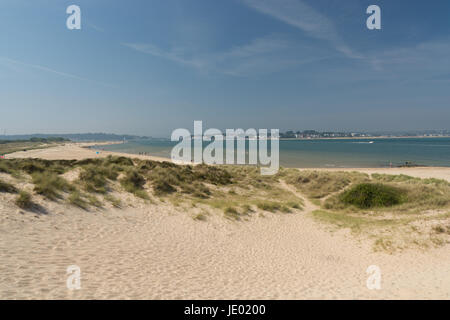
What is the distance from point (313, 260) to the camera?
8.27 metres

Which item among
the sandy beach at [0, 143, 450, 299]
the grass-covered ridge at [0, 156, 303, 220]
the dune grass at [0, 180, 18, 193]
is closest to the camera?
the sandy beach at [0, 143, 450, 299]

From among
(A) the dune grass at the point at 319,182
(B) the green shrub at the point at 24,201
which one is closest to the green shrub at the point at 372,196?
(A) the dune grass at the point at 319,182

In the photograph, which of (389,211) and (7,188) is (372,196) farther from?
(7,188)

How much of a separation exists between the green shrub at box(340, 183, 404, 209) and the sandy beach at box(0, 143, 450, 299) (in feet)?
17.9

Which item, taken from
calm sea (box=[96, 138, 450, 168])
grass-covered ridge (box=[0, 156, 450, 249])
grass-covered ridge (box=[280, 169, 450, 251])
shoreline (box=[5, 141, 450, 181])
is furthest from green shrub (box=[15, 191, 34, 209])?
calm sea (box=[96, 138, 450, 168])

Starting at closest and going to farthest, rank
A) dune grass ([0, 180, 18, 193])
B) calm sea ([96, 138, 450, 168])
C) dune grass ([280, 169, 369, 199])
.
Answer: dune grass ([0, 180, 18, 193]) < dune grass ([280, 169, 369, 199]) < calm sea ([96, 138, 450, 168])

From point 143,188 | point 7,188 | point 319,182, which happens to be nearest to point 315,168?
point 319,182

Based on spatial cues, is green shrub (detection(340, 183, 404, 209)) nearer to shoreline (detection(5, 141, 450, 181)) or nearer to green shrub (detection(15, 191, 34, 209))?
shoreline (detection(5, 141, 450, 181))

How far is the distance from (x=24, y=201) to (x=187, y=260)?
6.95 meters

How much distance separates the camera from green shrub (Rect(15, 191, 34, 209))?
340 inches

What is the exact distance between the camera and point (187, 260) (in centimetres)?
734

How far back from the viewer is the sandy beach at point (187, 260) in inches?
203

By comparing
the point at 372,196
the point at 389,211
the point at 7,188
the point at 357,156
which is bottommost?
the point at 389,211

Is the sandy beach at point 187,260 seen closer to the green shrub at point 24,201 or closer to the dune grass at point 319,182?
the green shrub at point 24,201
